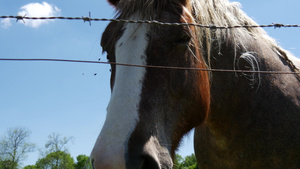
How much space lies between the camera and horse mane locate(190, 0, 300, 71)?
3.18 metres

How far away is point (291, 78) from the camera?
11.9 ft

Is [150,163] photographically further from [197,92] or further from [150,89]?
[197,92]

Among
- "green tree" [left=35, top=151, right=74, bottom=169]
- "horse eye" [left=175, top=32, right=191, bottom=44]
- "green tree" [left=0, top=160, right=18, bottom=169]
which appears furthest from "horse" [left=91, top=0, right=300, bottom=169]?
"green tree" [left=35, top=151, right=74, bottom=169]

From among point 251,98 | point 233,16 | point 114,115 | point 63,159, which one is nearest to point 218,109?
point 251,98

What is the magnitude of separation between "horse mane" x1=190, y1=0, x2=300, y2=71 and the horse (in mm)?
12

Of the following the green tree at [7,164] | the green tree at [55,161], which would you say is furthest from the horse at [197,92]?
the green tree at [55,161]

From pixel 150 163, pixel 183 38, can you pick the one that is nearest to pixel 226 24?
pixel 183 38

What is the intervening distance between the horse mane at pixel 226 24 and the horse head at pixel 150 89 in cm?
22

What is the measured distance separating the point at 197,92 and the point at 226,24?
114 cm

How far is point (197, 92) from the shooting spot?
2.78 meters

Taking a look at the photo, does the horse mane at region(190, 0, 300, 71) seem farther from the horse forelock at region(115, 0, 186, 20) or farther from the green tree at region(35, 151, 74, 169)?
the green tree at region(35, 151, 74, 169)

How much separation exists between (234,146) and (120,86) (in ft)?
5.82

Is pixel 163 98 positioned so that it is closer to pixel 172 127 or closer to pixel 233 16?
pixel 172 127

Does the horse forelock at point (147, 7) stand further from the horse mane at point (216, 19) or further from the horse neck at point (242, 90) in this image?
the horse neck at point (242, 90)
